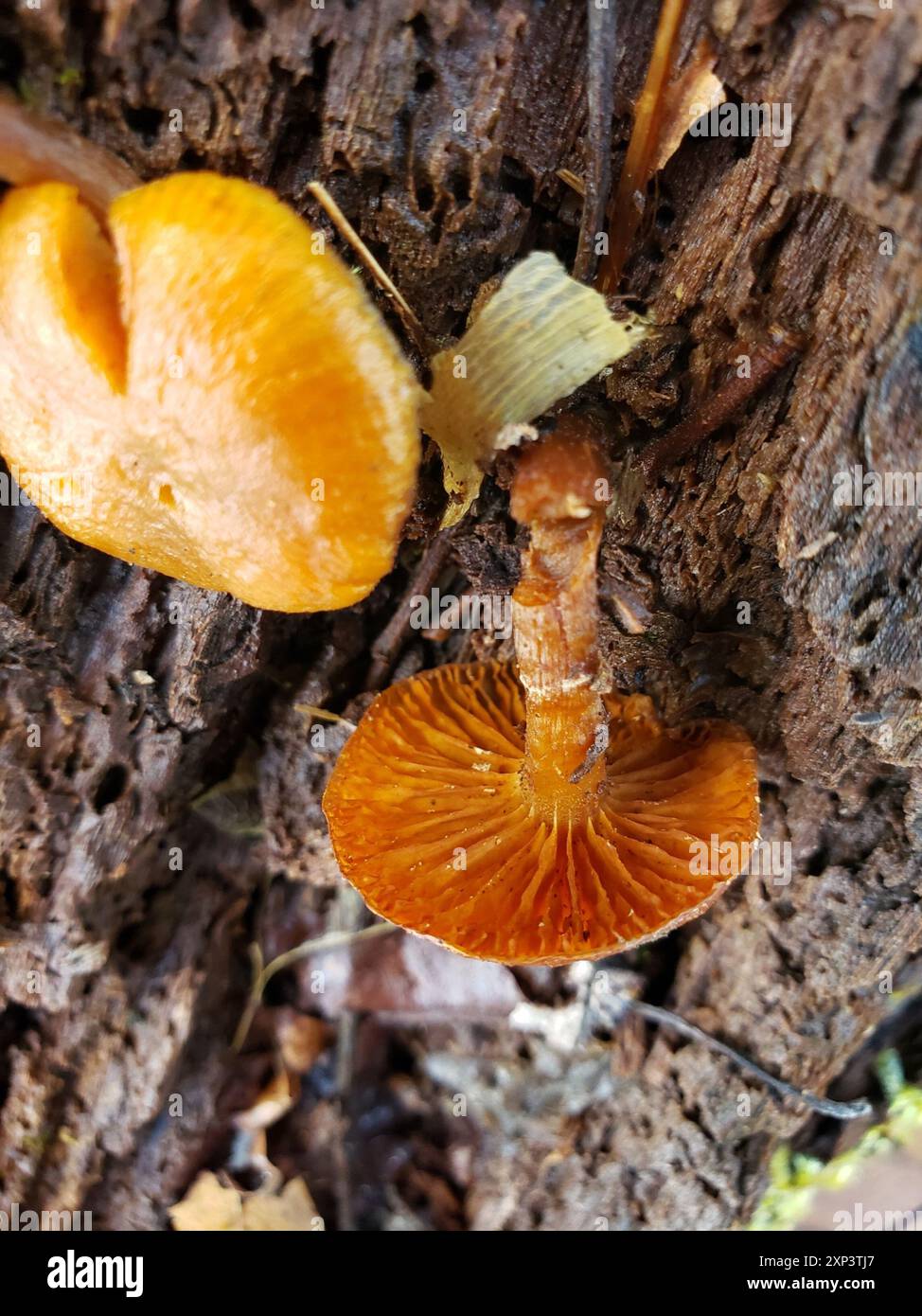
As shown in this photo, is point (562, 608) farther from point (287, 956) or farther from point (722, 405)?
point (287, 956)

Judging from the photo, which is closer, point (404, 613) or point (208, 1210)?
point (404, 613)

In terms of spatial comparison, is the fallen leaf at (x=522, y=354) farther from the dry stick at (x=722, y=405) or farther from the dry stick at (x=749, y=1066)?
the dry stick at (x=749, y=1066)

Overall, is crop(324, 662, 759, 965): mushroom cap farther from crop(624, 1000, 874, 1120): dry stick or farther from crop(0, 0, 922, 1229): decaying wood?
crop(624, 1000, 874, 1120): dry stick

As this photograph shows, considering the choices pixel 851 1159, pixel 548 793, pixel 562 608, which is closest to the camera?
pixel 562 608

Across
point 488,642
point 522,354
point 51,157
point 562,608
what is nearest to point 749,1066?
point 488,642

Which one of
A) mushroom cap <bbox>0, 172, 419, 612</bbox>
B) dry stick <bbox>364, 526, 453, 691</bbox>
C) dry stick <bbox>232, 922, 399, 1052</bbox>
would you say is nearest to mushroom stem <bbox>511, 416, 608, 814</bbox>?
mushroom cap <bbox>0, 172, 419, 612</bbox>

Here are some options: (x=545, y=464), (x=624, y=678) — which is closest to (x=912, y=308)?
(x=545, y=464)
